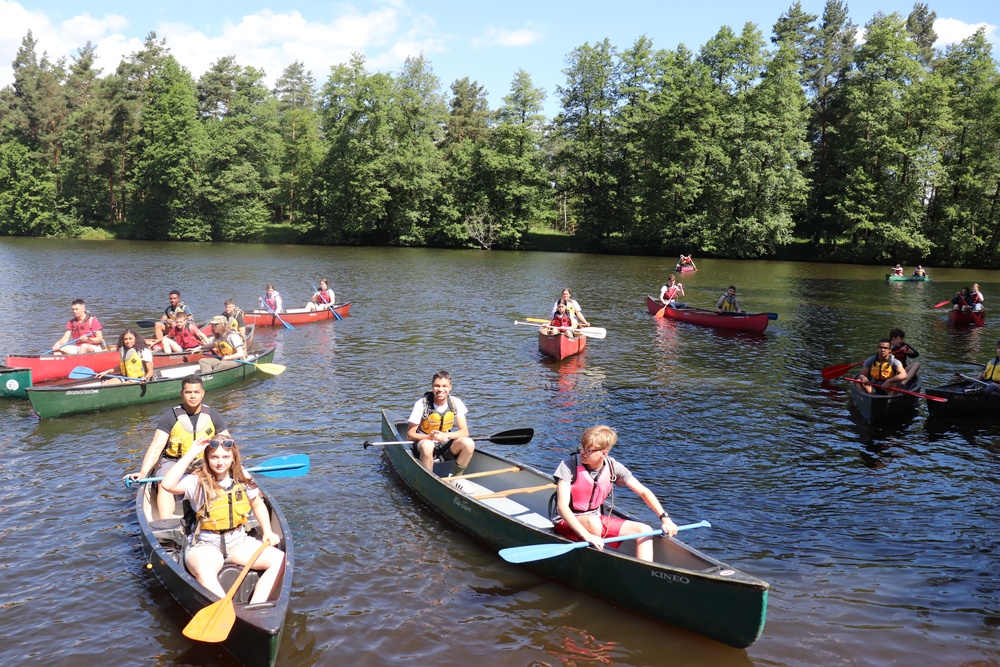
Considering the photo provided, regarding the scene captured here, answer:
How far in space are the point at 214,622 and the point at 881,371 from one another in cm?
1204

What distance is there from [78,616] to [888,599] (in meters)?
7.65

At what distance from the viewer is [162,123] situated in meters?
65.9

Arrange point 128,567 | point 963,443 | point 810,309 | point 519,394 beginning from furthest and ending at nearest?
point 810,309
point 519,394
point 963,443
point 128,567

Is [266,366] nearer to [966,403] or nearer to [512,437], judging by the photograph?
[512,437]

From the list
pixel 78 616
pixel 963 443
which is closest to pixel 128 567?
pixel 78 616

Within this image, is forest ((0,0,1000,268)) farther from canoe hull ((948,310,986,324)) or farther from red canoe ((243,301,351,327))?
red canoe ((243,301,351,327))

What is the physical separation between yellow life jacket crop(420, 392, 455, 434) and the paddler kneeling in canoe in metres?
7.86

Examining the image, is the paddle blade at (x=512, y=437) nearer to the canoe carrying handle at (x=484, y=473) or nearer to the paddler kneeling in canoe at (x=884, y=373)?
the canoe carrying handle at (x=484, y=473)

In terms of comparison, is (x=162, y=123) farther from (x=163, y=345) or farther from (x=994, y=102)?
(x=994, y=102)

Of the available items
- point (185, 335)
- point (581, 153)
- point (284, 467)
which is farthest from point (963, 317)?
point (581, 153)

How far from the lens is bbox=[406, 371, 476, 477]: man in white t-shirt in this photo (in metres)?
9.38

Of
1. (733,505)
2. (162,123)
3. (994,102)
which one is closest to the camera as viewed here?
(733,505)

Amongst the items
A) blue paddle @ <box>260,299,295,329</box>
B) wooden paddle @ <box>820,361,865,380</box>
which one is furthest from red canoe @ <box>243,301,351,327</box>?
wooden paddle @ <box>820,361,865,380</box>

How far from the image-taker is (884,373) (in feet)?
43.6
